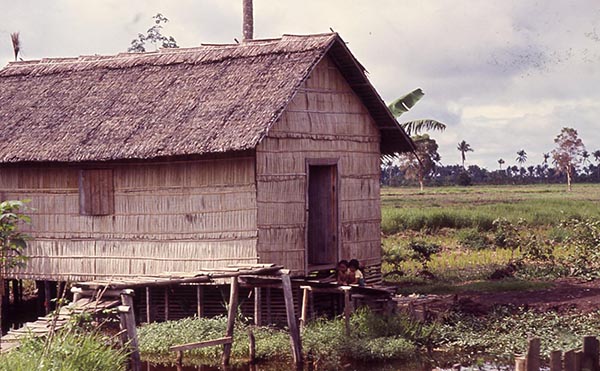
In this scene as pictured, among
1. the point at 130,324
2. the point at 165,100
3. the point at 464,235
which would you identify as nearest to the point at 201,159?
the point at 165,100

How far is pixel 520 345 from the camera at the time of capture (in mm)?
14039

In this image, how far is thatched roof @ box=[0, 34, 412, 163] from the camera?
597 inches

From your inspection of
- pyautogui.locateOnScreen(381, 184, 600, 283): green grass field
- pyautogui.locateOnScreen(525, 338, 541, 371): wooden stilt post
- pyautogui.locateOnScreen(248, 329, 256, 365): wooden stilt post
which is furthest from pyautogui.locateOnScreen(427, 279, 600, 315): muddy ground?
pyautogui.locateOnScreen(525, 338, 541, 371): wooden stilt post

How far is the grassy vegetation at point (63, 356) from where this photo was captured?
9109mm

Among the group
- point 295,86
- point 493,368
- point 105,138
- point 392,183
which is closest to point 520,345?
point 493,368

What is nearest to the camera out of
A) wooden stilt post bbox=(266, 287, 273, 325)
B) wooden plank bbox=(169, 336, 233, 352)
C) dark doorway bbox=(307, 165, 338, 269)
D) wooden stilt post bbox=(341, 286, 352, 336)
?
wooden plank bbox=(169, 336, 233, 352)

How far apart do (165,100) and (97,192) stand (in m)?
1.89

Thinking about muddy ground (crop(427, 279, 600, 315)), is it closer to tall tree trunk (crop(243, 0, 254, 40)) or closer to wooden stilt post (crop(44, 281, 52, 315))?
wooden stilt post (crop(44, 281, 52, 315))

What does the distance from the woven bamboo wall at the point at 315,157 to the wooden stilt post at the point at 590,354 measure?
7.96 meters

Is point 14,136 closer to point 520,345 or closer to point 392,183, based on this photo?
point 520,345

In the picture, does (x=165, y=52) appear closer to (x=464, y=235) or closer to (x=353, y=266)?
(x=353, y=266)

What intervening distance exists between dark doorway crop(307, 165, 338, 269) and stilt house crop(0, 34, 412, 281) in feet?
0.08

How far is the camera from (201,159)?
51.4ft

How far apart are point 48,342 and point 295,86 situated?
6.90 metres
